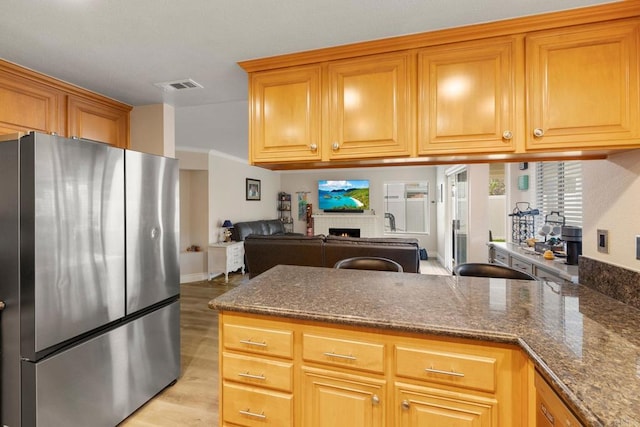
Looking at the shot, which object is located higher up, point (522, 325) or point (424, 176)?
point (424, 176)

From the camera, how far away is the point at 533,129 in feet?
4.77

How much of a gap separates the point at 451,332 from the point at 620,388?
0.44 meters

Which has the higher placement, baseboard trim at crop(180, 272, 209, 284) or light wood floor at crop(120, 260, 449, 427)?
baseboard trim at crop(180, 272, 209, 284)

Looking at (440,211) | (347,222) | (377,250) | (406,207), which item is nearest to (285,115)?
(377,250)

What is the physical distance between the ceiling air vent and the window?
20.7 feet

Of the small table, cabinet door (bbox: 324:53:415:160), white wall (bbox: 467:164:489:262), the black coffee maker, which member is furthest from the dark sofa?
cabinet door (bbox: 324:53:415:160)

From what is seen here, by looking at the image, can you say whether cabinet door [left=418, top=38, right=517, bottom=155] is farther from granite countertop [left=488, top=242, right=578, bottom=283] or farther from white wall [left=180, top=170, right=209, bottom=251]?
white wall [left=180, top=170, right=209, bottom=251]

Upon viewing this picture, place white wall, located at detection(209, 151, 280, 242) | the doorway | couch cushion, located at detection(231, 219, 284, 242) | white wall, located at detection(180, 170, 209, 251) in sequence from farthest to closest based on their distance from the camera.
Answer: couch cushion, located at detection(231, 219, 284, 242) → white wall, located at detection(209, 151, 280, 242) → white wall, located at detection(180, 170, 209, 251) → the doorway

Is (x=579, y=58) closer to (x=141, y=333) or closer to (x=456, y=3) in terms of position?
(x=456, y=3)

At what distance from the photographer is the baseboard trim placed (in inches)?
218

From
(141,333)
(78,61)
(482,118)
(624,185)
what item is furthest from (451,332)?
(78,61)

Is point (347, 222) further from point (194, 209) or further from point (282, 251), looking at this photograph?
point (282, 251)

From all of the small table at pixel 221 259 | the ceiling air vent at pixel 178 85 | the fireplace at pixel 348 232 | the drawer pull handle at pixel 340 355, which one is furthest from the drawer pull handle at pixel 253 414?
the fireplace at pixel 348 232

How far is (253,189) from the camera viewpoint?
7359mm
